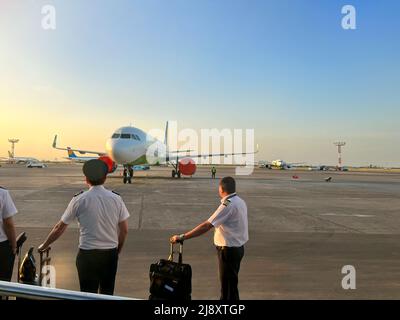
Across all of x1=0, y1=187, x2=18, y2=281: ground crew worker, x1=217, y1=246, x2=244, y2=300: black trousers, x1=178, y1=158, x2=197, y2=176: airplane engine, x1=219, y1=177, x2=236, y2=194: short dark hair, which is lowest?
x1=178, y1=158, x2=197, y2=176: airplane engine

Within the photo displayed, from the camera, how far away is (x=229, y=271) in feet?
15.1

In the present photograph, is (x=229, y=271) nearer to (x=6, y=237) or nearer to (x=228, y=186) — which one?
(x=228, y=186)

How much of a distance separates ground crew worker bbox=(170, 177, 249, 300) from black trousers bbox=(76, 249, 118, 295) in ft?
2.81

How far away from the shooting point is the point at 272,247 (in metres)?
8.41

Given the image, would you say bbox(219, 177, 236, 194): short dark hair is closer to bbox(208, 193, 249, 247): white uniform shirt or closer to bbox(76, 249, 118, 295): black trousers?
bbox(208, 193, 249, 247): white uniform shirt

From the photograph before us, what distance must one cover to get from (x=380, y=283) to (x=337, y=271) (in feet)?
2.54

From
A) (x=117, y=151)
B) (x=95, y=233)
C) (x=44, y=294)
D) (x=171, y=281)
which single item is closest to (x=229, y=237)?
(x=171, y=281)

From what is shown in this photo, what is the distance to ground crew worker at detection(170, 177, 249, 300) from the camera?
15.0 ft

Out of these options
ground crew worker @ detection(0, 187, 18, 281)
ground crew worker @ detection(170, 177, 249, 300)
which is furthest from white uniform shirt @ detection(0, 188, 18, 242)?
ground crew worker @ detection(170, 177, 249, 300)

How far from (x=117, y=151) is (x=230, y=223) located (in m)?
25.1

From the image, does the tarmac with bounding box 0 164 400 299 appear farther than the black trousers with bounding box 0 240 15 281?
Yes

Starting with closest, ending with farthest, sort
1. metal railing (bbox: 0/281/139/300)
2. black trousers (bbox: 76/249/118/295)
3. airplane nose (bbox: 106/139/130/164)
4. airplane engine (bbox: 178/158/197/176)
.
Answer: metal railing (bbox: 0/281/139/300) < black trousers (bbox: 76/249/118/295) < airplane nose (bbox: 106/139/130/164) < airplane engine (bbox: 178/158/197/176)

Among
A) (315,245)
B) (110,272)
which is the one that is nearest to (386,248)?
(315,245)
